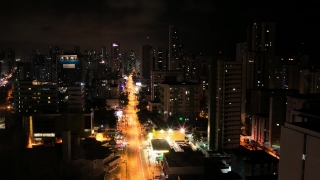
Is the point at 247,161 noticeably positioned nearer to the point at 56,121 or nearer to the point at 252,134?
the point at 252,134

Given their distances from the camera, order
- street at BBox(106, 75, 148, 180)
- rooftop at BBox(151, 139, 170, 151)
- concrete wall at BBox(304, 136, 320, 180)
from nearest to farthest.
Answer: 1. concrete wall at BBox(304, 136, 320, 180)
2. street at BBox(106, 75, 148, 180)
3. rooftop at BBox(151, 139, 170, 151)

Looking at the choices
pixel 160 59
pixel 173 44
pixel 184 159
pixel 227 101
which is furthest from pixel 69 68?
pixel 184 159

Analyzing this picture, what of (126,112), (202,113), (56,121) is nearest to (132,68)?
(126,112)

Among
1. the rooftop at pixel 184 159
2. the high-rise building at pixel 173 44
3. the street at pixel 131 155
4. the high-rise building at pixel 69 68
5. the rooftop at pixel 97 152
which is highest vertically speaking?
the high-rise building at pixel 173 44

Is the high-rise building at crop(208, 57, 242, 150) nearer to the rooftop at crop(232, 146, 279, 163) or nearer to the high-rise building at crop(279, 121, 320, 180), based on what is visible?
the rooftop at crop(232, 146, 279, 163)

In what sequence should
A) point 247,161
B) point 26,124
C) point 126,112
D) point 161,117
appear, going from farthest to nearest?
point 126,112 → point 161,117 → point 26,124 → point 247,161

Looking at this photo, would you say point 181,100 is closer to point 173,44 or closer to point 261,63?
point 261,63

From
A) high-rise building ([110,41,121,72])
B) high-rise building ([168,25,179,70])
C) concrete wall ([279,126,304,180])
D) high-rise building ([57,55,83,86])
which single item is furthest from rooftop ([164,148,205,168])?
high-rise building ([110,41,121,72])

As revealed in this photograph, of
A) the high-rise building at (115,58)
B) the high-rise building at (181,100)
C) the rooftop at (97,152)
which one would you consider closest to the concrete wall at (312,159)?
the rooftop at (97,152)

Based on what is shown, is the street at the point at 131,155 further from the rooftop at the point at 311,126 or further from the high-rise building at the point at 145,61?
the high-rise building at the point at 145,61

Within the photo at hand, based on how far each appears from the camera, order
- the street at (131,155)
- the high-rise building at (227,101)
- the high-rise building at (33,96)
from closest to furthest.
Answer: the street at (131,155)
the high-rise building at (227,101)
the high-rise building at (33,96)

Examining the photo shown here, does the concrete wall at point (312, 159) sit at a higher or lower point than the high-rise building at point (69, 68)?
lower
